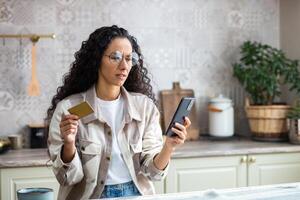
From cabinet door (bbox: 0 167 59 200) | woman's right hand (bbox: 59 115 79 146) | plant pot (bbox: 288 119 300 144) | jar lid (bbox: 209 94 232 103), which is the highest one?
woman's right hand (bbox: 59 115 79 146)

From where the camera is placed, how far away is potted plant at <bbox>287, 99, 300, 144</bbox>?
2.99 metres

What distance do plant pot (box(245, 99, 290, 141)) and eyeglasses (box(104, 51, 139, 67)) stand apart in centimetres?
151

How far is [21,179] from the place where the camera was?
2502mm


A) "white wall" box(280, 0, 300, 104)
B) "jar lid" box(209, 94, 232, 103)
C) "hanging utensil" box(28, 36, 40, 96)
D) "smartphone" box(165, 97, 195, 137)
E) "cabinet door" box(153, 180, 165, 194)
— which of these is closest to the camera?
"smartphone" box(165, 97, 195, 137)

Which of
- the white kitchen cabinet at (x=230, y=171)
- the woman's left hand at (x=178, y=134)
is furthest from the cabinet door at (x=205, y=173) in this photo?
the woman's left hand at (x=178, y=134)

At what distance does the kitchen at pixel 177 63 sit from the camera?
278cm

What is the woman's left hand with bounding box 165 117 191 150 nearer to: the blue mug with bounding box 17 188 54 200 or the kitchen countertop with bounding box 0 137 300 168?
the blue mug with bounding box 17 188 54 200

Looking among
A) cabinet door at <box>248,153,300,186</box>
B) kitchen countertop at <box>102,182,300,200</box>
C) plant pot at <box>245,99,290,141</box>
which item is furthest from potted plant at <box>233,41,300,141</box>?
kitchen countertop at <box>102,182,300,200</box>

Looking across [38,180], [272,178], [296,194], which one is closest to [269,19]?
[272,178]

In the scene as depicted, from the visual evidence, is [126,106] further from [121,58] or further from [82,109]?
[82,109]

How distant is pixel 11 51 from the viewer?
117 inches

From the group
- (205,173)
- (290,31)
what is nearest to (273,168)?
(205,173)

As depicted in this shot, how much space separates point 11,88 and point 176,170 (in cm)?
112

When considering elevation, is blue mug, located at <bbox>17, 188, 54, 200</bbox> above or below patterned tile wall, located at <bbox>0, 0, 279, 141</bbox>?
below
